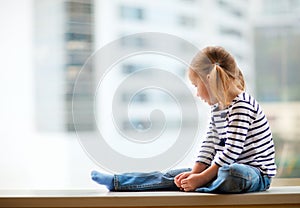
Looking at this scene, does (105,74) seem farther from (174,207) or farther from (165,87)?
(174,207)

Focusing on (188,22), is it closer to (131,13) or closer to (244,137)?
(131,13)

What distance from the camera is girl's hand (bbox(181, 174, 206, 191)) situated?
4.00 ft

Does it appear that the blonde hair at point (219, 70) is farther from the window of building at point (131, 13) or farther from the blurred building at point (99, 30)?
the window of building at point (131, 13)

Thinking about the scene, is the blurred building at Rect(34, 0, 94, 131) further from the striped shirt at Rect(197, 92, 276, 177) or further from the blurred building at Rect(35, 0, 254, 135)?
the striped shirt at Rect(197, 92, 276, 177)

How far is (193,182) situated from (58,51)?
0.54m

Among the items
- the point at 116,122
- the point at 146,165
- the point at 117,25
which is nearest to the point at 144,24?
the point at 117,25

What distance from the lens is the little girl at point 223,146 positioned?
1.20 metres

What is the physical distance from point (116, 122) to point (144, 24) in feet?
0.96

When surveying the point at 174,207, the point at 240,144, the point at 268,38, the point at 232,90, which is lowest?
the point at 174,207

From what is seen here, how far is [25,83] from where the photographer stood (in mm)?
1373

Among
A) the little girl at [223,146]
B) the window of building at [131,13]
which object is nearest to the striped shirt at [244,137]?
the little girl at [223,146]

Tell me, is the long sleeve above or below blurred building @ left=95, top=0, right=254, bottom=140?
below

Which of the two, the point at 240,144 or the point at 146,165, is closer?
the point at 240,144

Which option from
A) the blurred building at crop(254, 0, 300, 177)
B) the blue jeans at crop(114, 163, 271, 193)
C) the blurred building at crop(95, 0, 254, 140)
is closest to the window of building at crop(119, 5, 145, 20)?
the blurred building at crop(95, 0, 254, 140)
